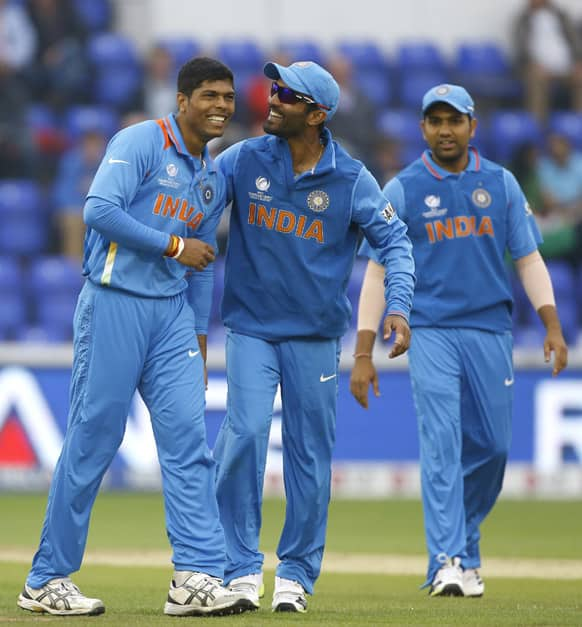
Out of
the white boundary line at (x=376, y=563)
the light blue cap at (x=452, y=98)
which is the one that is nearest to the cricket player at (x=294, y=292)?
the light blue cap at (x=452, y=98)

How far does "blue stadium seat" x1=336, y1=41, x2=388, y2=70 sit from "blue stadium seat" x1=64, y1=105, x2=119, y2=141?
3.45m

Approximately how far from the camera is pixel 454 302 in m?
8.62

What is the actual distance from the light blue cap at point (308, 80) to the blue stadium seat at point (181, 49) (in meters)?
11.3

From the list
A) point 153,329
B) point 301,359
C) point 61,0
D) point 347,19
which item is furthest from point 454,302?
point 347,19

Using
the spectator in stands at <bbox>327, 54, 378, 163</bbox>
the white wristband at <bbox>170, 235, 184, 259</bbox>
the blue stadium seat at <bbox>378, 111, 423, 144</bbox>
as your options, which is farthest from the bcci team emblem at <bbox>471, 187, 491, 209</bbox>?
the blue stadium seat at <bbox>378, 111, 423, 144</bbox>

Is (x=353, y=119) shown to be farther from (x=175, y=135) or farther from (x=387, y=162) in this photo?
(x=175, y=135)

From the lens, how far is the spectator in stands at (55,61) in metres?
18.0

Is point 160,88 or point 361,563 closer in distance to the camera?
point 361,563

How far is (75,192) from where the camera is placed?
16.2m

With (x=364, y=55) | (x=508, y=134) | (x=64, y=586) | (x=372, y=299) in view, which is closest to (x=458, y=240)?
(x=372, y=299)

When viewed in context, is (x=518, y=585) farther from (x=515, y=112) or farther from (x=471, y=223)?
(x=515, y=112)

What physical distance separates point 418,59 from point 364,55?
0.69 m

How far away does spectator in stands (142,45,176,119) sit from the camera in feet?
A: 57.4

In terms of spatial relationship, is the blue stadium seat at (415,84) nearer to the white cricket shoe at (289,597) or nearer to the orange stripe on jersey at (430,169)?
the orange stripe on jersey at (430,169)
